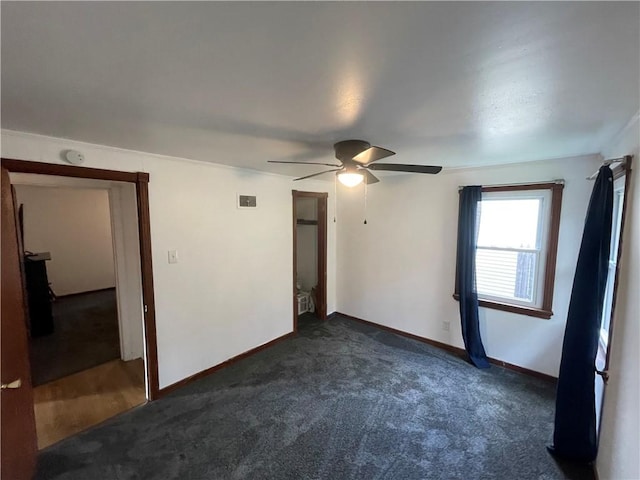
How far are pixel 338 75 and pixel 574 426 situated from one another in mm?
2688

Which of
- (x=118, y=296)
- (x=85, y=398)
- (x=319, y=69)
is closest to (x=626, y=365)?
(x=319, y=69)

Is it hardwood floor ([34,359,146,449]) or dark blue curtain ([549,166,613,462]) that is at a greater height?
dark blue curtain ([549,166,613,462])

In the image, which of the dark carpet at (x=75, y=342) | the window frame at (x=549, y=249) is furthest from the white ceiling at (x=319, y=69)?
the dark carpet at (x=75, y=342)

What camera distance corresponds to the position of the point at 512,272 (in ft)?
10.6

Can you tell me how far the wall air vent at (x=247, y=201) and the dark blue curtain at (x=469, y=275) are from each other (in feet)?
7.97

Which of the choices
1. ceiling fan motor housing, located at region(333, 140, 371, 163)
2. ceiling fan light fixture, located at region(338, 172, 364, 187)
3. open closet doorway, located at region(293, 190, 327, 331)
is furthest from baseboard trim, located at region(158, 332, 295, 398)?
ceiling fan motor housing, located at region(333, 140, 371, 163)

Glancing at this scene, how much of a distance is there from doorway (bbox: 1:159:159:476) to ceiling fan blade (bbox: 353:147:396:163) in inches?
74.5

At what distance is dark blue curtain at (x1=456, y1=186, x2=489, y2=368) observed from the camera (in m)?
3.28

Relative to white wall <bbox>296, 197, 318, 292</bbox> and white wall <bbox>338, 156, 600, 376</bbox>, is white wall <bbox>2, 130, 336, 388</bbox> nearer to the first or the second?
white wall <bbox>296, 197, 318, 292</bbox>

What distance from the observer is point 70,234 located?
607 centimetres

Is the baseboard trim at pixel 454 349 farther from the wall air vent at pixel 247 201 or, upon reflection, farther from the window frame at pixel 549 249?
the wall air vent at pixel 247 201

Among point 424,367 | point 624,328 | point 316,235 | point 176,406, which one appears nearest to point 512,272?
point 424,367

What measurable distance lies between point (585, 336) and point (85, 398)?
4.19 m

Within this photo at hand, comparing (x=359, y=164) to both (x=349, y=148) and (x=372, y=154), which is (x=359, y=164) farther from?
(x=372, y=154)
